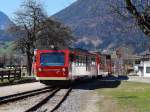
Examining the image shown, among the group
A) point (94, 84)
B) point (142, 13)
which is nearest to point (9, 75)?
point (94, 84)

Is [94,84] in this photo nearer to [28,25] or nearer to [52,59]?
[52,59]

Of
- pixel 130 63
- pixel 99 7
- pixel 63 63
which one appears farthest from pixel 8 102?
pixel 130 63

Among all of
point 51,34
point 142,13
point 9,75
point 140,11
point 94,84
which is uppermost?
point 51,34

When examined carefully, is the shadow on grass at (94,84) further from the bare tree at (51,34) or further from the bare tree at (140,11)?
the bare tree at (51,34)

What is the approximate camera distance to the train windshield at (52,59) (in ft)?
123

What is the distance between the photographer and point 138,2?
20.9 m

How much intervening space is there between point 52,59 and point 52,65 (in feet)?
1.45

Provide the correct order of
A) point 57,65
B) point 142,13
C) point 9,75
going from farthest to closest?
point 9,75 < point 57,65 < point 142,13

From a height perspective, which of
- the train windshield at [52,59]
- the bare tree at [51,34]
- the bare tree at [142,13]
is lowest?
the train windshield at [52,59]

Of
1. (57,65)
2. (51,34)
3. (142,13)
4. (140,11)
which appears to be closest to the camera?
(142,13)

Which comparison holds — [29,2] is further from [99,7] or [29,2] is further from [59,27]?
[99,7]

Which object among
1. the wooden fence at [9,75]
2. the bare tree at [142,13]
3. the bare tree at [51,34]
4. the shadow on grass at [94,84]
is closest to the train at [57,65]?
the shadow on grass at [94,84]

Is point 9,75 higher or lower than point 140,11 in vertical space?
lower

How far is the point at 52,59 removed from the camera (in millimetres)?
37844
